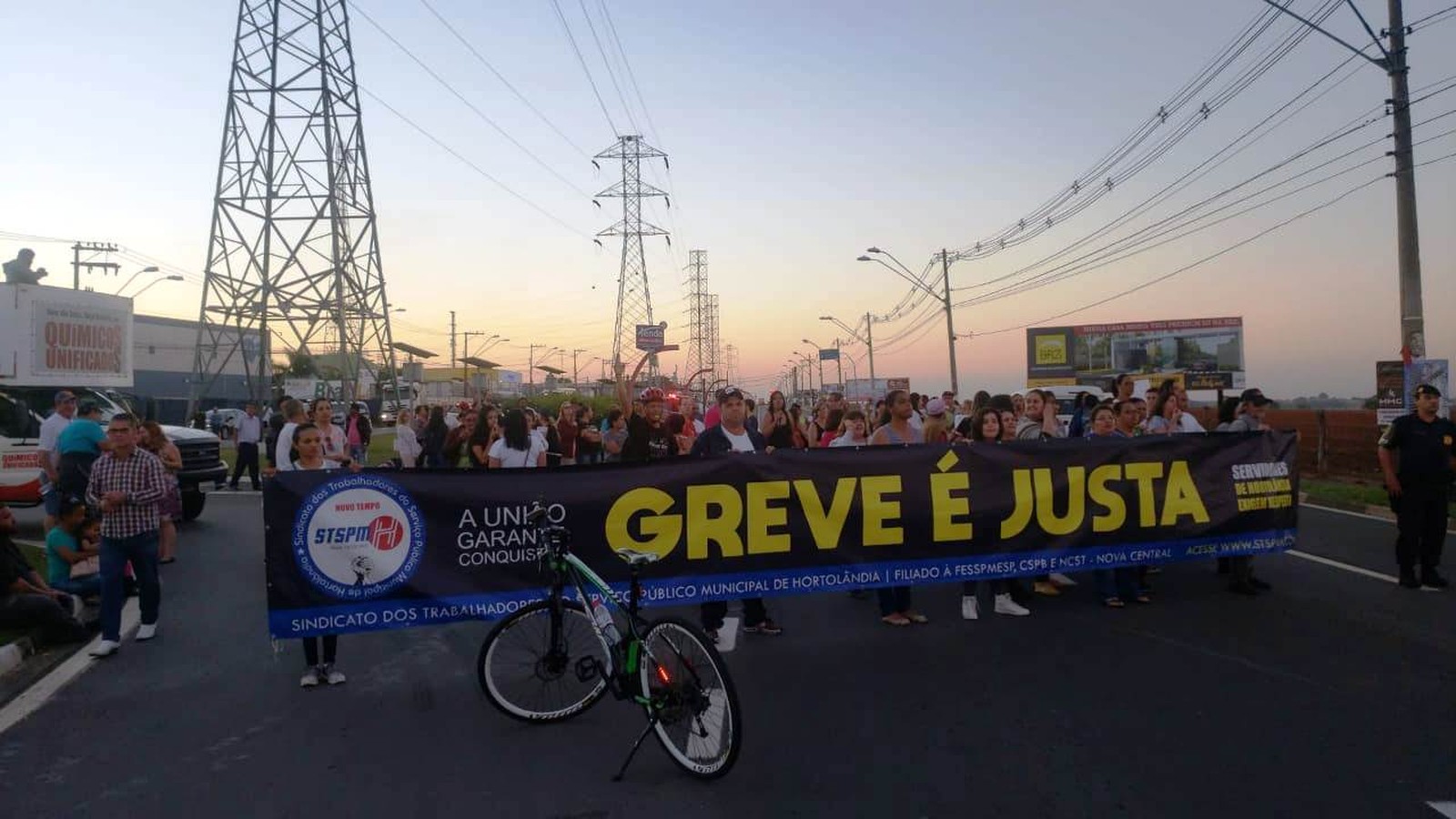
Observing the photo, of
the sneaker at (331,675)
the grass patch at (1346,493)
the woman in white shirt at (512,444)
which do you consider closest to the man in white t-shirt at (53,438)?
the woman in white shirt at (512,444)

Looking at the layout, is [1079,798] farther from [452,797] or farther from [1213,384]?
[1213,384]

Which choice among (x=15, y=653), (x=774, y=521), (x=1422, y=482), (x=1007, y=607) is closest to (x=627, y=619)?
(x=774, y=521)

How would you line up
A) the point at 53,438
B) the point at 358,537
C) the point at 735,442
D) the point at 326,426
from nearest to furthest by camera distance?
1. the point at 358,537
2. the point at 735,442
3. the point at 326,426
4. the point at 53,438

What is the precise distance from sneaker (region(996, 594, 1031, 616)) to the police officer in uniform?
361cm

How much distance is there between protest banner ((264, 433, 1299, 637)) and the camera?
20.6 feet

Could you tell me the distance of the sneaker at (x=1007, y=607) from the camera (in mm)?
7875

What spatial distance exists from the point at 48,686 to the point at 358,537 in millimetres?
2321

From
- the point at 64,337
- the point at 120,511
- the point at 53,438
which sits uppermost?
the point at 64,337

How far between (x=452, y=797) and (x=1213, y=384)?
5936 centimetres

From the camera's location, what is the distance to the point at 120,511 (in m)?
7.22

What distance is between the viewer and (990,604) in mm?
8297

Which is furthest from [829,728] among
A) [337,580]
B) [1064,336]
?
[1064,336]

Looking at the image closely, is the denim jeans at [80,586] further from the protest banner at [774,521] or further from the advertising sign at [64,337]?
the advertising sign at [64,337]

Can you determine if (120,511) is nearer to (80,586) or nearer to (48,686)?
(48,686)
